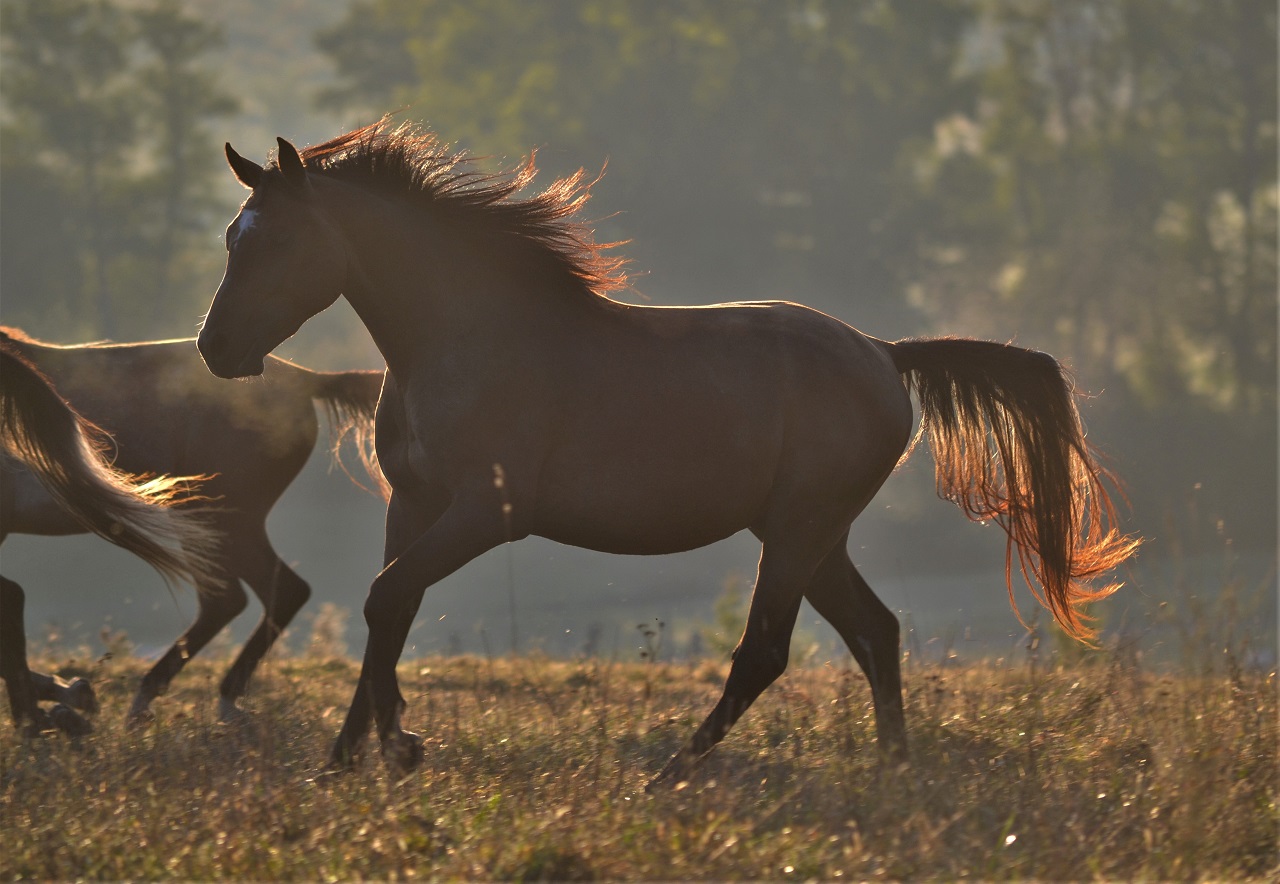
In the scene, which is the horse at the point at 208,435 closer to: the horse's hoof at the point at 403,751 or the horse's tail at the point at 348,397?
the horse's tail at the point at 348,397

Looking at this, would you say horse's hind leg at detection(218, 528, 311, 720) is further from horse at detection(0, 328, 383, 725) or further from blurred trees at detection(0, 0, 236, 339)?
blurred trees at detection(0, 0, 236, 339)

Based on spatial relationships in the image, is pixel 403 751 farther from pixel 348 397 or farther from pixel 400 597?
pixel 348 397

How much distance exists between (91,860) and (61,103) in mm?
38087

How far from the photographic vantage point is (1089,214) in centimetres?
3825

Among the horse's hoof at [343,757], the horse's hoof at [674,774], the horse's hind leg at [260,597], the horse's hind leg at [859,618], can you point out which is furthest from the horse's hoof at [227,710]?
the horse's hind leg at [859,618]

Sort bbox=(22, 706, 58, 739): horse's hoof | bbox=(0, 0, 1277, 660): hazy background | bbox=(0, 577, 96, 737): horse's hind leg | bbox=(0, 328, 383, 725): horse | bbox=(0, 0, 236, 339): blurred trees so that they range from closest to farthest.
Result: bbox=(22, 706, 58, 739): horse's hoof
bbox=(0, 577, 96, 737): horse's hind leg
bbox=(0, 328, 383, 725): horse
bbox=(0, 0, 1277, 660): hazy background
bbox=(0, 0, 236, 339): blurred trees

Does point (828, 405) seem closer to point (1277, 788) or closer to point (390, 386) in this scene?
point (390, 386)

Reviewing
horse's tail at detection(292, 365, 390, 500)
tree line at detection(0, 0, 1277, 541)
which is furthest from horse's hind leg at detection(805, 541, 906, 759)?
tree line at detection(0, 0, 1277, 541)

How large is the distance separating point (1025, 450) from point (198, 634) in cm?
444

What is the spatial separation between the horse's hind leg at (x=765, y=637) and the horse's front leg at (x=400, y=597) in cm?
106

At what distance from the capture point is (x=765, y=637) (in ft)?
17.9

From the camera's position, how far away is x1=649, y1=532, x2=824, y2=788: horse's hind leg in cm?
527

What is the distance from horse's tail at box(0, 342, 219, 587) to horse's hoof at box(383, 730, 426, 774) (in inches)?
57.7

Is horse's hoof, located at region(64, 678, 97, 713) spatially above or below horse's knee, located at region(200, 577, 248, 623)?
below
